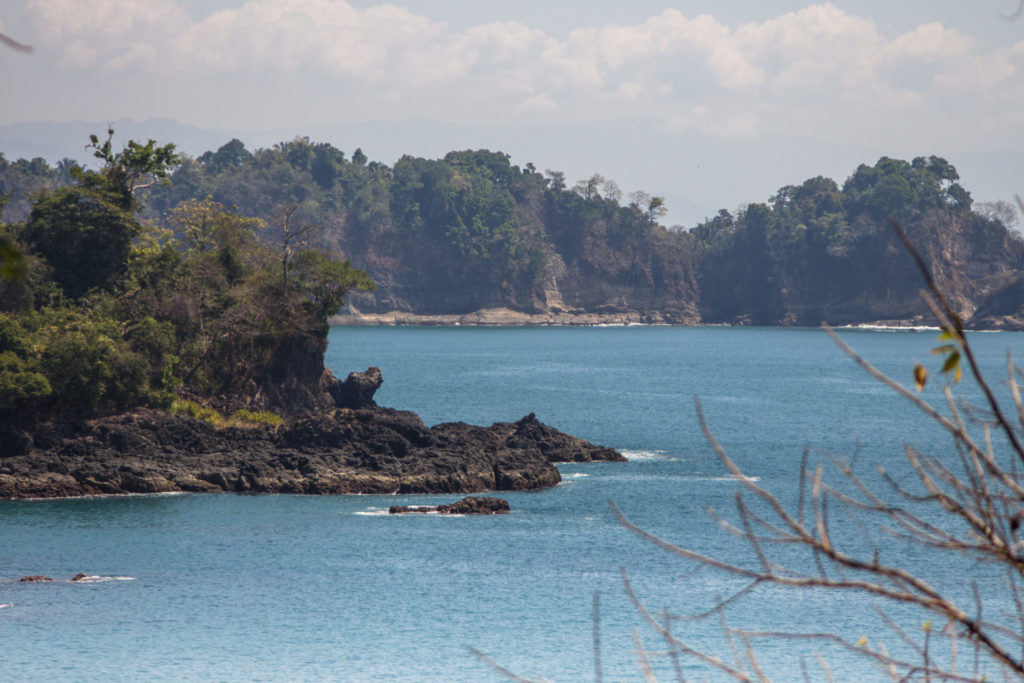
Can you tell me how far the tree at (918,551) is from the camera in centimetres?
445

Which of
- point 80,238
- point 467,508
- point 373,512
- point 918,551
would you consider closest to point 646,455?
point 467,508

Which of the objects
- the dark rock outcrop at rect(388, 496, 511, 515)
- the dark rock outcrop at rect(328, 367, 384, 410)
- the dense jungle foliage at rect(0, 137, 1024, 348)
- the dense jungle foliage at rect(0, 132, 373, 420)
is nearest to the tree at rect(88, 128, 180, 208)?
the dense jungle foliage at rect(0, 132, 373, 420)

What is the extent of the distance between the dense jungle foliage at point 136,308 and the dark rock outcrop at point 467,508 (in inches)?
452

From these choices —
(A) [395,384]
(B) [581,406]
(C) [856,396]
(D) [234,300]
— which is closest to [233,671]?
(D) [234,300]

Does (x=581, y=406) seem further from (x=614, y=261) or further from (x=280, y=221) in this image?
(x=614, y=261)

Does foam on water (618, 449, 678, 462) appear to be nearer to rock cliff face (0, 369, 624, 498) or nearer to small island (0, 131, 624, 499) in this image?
small island (0, 131, 624, 499)

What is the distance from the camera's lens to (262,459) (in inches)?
1617

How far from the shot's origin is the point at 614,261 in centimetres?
18450

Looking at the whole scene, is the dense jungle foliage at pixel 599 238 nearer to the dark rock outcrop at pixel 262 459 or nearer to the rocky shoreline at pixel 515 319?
the rocky shoreline at pixel 515 319

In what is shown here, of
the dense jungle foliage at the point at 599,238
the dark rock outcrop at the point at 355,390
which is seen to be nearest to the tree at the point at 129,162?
the dark rock outcrop at the point at 355,390

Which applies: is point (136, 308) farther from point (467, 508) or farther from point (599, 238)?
point (599, 238)

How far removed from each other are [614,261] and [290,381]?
136385 millimetres

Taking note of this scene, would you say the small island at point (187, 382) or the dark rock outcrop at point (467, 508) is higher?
the small island at point (187, 382)

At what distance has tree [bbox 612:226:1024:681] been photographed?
445 cm
